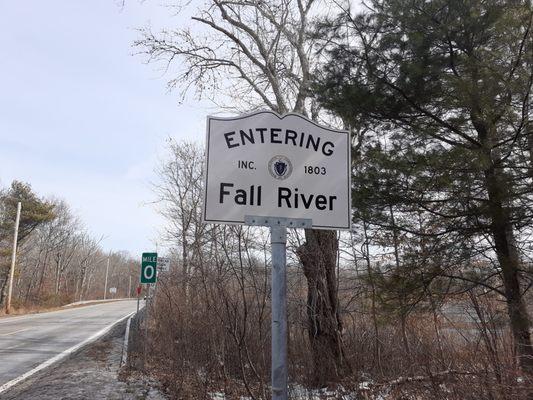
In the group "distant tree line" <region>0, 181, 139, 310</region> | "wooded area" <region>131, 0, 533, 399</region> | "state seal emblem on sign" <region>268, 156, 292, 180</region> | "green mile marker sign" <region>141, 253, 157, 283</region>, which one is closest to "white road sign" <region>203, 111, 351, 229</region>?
"state seal emblem on sign" <region>268, 156, 292, 180</region>

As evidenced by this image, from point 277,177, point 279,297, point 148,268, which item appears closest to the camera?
point 279,297

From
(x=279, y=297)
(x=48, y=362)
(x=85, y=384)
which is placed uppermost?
(x=279, y=297)

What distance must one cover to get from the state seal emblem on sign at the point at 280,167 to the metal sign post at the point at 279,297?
0.23 metres

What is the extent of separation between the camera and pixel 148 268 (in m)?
10.3

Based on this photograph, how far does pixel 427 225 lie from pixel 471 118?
1243mm

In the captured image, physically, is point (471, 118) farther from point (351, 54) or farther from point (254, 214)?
point (254, 214)

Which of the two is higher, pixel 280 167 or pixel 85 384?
pixel 280 167

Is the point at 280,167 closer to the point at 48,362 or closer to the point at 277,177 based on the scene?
the point at 277,177

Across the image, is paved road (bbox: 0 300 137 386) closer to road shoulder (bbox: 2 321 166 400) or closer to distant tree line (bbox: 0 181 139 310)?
road shoulder (bbox: 2 321 166 400)

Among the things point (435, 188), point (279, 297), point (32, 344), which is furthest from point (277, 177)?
point (32, 344)

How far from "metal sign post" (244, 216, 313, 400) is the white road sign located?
0.14 feet

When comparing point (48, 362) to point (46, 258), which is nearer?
point (48, 362)

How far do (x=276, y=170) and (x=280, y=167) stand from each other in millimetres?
30

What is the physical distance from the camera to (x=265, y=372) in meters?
5.63
